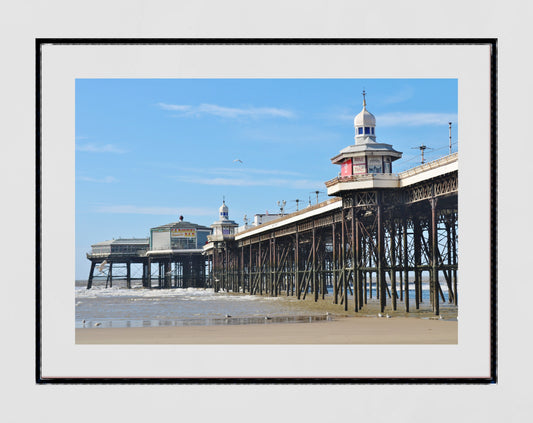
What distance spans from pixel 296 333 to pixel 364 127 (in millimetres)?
19830

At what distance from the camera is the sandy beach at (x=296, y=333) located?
2467 cm

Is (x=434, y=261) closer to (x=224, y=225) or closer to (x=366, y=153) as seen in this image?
(x=366, y=153)

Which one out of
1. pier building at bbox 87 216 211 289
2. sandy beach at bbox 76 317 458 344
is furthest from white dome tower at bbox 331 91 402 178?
pier building at bbox 87 216 211 289

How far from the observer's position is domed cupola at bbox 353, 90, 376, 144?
43094 mm

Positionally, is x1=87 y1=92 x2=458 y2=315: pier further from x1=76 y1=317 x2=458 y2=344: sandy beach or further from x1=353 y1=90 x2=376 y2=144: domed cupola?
x1=76 y1=317 x2=458 y2=344: sandy beach

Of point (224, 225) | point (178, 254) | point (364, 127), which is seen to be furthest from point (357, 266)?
point (178, 254)

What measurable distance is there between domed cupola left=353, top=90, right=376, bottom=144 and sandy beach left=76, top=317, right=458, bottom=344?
13.8 meters

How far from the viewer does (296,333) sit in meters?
27.4

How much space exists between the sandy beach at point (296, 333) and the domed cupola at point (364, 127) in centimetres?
1382

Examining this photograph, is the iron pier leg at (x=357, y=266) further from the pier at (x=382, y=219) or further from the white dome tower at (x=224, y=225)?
the white dome tower at (x=224, y=225)

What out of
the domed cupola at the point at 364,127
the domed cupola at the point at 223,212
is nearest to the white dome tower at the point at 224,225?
the domed cupola at the point at 223,212

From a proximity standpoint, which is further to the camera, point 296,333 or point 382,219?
point 382,219
